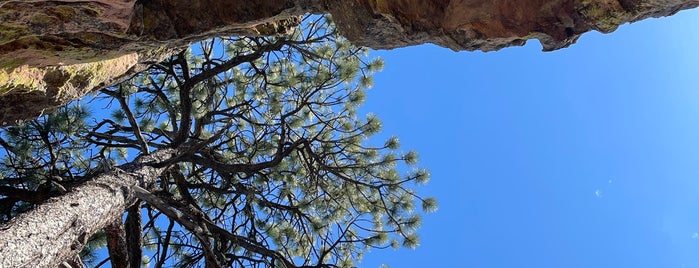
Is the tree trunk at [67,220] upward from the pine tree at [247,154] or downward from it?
downward

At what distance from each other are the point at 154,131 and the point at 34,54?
4.22 m

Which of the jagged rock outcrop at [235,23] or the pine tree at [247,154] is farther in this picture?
the pine tree at [247,154]

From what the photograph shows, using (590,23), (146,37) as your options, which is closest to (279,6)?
(146,37)

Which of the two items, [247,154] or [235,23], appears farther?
[247,154]

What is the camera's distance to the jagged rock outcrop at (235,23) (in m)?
2.38

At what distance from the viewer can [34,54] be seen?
2.86 metres

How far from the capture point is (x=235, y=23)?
125 inches

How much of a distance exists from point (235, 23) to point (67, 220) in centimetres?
186

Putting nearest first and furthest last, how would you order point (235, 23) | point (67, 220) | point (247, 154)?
point (235, 23), point (67, 220), point (247, 154)

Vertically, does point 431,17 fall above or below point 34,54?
above

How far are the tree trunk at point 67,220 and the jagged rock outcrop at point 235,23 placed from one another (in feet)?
2.62

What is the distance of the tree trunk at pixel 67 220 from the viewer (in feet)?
10.7

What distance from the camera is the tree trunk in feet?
10.7

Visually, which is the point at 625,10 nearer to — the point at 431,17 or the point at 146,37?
the point at 431,17
